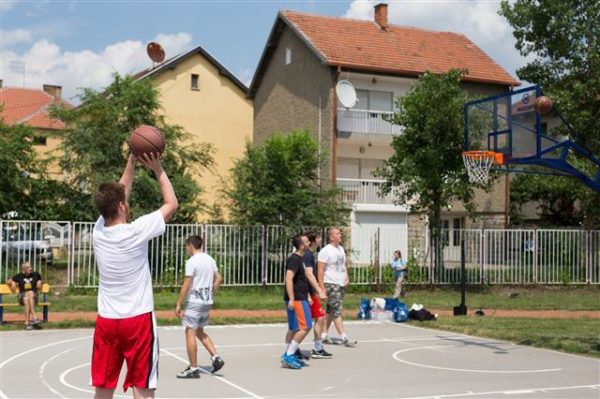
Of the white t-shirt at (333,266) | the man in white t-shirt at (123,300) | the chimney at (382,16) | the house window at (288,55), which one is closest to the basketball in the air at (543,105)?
the white t-shirt at (333,266)

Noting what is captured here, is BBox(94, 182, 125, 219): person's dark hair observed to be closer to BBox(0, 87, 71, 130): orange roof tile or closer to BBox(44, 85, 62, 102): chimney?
BBox(0, 87, 71, 130): orange roof tile

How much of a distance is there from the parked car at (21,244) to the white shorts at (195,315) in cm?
1266

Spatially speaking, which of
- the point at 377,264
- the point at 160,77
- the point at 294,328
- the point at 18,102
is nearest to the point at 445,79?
the point at 377,264

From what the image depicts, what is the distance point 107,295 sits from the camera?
6020 mm

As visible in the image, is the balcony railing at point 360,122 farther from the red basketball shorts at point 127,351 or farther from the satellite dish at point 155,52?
the red basketball shorts at point 127,351

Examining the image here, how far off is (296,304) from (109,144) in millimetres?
17923

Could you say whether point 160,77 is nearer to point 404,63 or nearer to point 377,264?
point 404,63

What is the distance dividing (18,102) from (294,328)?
1907 inches

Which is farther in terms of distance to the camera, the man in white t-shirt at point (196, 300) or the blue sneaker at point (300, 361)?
the blue sneaker at point (300, 361)

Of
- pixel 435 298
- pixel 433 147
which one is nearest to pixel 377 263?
pixel 435 298

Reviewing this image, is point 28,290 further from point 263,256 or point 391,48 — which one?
point 391,48

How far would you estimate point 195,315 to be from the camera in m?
11.3

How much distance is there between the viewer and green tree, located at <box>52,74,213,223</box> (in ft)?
91.4

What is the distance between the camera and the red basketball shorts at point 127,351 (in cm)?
593
